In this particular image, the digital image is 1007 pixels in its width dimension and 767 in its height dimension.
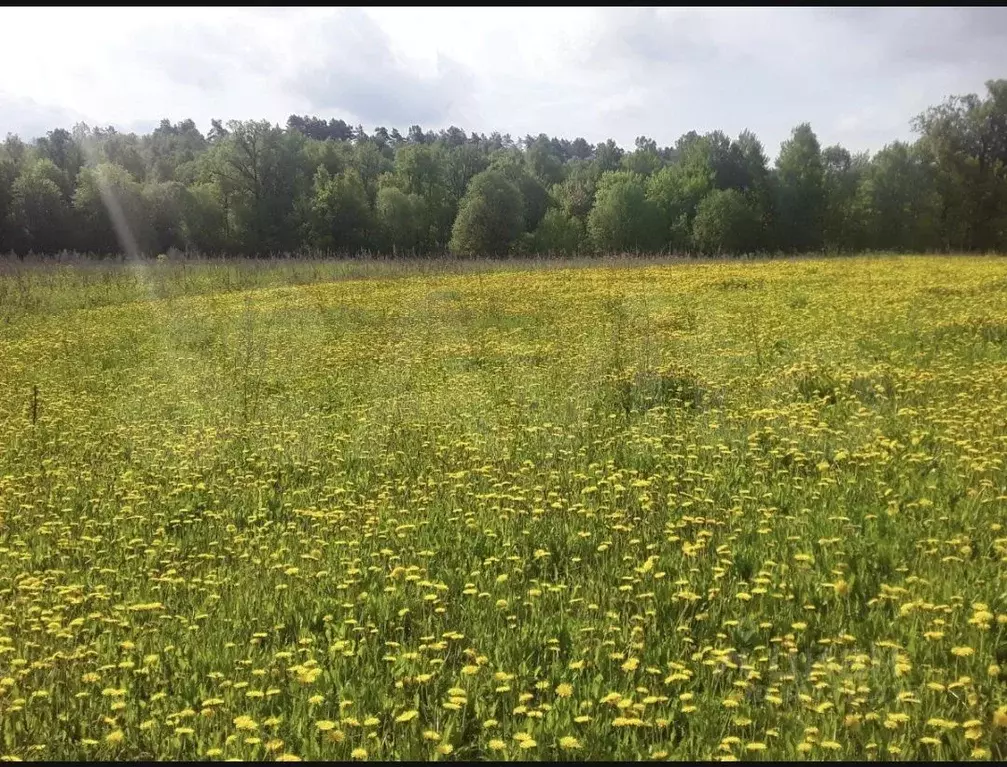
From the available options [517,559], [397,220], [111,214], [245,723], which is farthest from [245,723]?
[397,220]

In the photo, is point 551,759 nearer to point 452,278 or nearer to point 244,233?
point 452,278

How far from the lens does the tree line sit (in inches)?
2295

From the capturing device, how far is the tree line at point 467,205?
191 ft

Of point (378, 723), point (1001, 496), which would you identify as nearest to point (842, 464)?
point (1001, 496)

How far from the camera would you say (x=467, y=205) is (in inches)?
2618

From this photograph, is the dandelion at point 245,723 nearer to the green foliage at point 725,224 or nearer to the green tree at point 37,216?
the green foliage at point 725,224

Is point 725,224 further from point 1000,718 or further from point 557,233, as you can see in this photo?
point 1000,718

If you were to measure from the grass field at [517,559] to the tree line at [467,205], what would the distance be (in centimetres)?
4488

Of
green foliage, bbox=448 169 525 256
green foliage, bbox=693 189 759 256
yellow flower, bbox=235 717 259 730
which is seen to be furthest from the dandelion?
green foliage, bbox=693 189 759 256

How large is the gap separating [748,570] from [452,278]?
22.5 meters

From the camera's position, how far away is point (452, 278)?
2669 centimetres

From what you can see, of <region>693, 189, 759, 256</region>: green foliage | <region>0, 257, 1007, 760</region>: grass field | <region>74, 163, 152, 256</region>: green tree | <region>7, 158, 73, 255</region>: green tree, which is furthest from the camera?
<region>693, 189, 759, 256</region>: green foliage

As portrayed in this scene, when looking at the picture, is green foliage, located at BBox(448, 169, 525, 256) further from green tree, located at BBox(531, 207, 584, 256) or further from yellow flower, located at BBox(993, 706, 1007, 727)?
yellow flower, located at BBox(993, 706, 1007, 727)

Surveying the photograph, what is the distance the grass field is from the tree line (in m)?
44.9
